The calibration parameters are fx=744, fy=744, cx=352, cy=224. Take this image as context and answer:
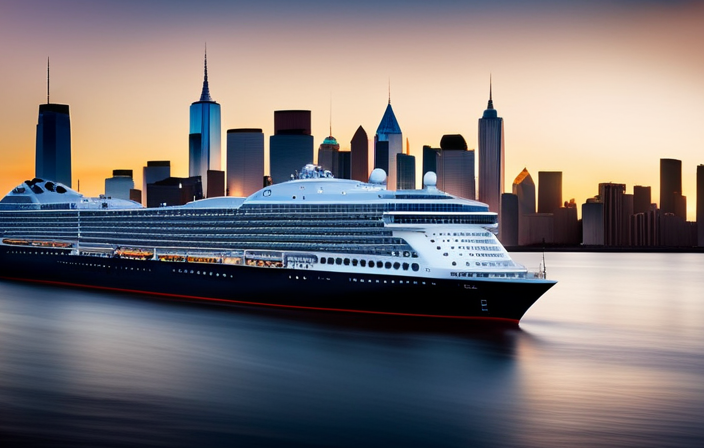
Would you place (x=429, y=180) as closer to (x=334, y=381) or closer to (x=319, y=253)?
(x=319, y=253)

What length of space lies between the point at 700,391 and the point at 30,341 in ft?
112

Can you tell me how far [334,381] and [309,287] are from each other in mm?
15742

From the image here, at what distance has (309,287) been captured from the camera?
156 ft

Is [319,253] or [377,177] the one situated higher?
[377,177]

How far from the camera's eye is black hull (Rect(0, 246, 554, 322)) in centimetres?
4222

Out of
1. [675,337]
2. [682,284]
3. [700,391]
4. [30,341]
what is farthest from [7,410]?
[682,284]

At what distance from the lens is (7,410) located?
27281mm

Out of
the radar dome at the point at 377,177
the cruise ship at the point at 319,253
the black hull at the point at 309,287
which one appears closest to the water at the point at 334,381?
the black hull at the point at 309,287

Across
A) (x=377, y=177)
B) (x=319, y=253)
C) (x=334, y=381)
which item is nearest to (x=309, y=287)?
(x=319, y=253)

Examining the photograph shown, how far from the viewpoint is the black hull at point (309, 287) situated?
42219 millimetres

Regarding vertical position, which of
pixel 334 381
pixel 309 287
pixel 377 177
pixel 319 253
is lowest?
pixel 334 381

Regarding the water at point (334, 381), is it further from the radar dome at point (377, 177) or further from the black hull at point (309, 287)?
the radar dome at point (377, 177)

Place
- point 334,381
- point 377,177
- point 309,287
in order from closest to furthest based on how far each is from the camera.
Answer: point 334,381, point 309,287, point 377,177

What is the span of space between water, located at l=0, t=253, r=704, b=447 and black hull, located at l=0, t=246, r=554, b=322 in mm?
1167
